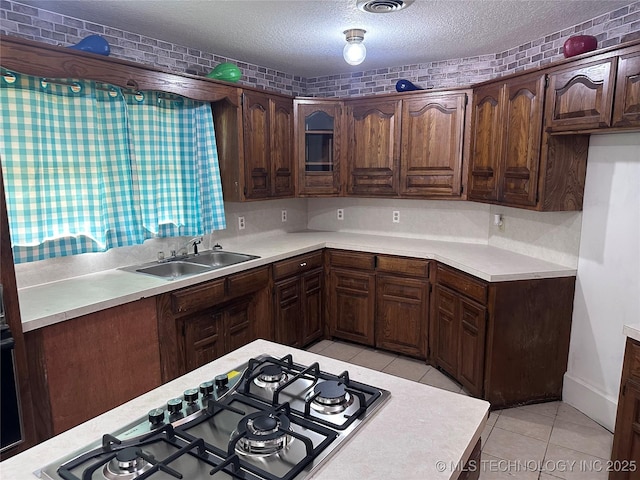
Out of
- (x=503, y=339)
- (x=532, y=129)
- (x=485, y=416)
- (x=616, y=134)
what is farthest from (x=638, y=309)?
(x=485, y=416)

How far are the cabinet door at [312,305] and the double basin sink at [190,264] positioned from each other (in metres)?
0.63

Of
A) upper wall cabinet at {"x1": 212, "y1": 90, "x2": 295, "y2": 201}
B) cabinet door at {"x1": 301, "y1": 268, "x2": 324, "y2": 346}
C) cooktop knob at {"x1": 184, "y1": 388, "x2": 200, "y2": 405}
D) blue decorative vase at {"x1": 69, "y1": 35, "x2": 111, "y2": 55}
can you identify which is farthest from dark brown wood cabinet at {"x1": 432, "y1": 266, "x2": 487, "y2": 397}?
blue decorative vase at {"x1": 69, "y1": 35, "x2": 111, "y2": 55}

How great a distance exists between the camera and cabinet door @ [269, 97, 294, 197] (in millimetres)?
3605

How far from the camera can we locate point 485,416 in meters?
1.13

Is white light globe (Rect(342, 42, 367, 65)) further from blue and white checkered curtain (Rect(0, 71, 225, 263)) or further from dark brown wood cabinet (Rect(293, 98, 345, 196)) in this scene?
blue and white checkered curtain (Rect(0, 71, 225, 263))

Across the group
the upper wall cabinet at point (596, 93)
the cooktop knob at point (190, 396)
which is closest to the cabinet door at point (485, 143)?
the upper wall cabinet at point (596, 93)

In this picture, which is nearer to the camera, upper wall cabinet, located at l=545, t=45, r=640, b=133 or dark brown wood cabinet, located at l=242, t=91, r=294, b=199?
upper wall cabinet, located at l=545, t=45, r=640, b=133

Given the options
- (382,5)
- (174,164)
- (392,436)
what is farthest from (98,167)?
(392,436)

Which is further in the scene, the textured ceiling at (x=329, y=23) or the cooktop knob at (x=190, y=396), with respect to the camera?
the textured ceiling at (x=329, y=23)

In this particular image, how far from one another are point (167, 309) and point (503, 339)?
2123mm

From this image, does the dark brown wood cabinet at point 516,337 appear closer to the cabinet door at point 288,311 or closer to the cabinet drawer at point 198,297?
the cabinet door at point 288,311

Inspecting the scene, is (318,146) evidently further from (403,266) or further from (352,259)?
(403,266)

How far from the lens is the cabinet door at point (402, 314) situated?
349 centimetres

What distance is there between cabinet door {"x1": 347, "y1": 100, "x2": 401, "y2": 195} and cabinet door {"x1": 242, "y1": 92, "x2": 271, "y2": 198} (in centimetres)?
79
